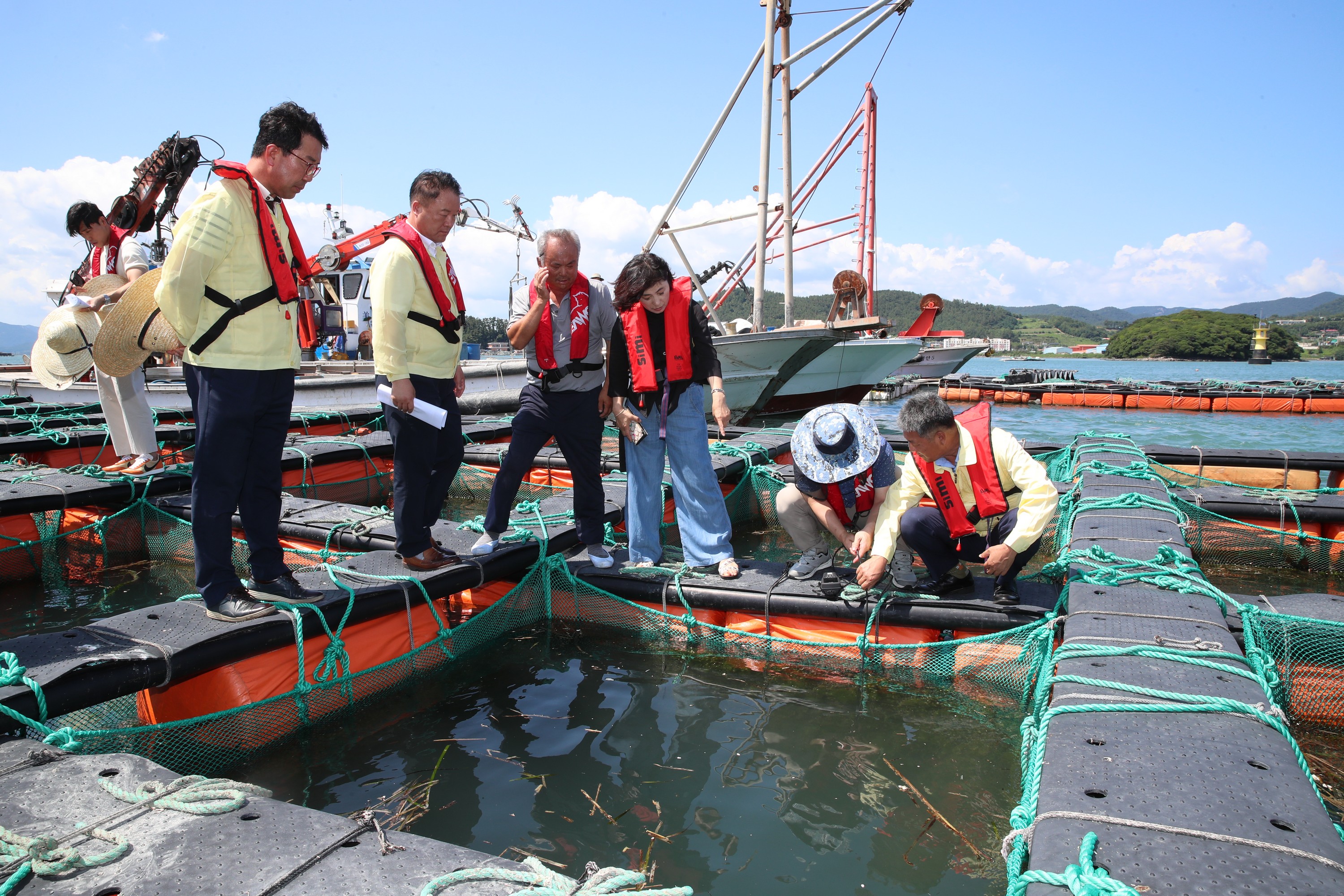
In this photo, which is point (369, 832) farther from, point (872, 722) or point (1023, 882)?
point (872, 722)

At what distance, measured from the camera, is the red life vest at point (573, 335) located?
153 inches

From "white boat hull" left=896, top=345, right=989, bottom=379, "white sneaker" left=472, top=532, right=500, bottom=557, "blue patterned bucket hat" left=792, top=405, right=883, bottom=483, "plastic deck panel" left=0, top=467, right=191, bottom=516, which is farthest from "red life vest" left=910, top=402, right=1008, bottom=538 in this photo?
"white boat hull" left=896, top=345, right=989, bottom=379

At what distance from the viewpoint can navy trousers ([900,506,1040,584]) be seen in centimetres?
343

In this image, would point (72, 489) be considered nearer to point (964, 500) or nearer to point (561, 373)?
point (561, 373)

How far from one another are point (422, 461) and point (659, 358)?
135 centimetres

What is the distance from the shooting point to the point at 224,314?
9.05 ft

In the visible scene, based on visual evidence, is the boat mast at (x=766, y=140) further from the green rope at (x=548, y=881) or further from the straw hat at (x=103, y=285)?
the green rope at (x=548, y=881)

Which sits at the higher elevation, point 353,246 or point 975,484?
point 353,246

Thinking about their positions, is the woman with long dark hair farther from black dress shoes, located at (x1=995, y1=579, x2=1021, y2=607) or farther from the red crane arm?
the red crane arm

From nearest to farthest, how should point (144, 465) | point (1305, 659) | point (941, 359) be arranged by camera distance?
point (1305, 659) < point (144, 465) < point (941, 359)

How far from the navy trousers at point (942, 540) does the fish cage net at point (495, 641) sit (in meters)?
0.32

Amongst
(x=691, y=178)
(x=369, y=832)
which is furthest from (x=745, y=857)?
(x=691, y=178)

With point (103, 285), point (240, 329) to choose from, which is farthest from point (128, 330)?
point (240, 329)

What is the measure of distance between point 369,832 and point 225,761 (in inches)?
62.0
